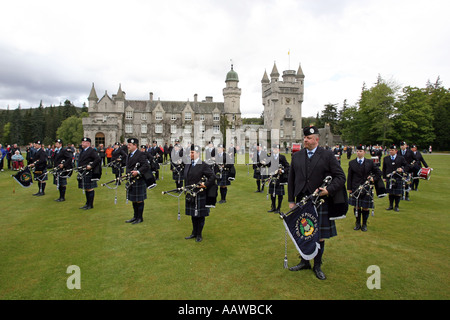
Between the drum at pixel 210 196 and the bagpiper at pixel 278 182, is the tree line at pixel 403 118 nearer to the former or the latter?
the bagpiper at pixel 278 182

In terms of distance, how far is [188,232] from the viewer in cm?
870

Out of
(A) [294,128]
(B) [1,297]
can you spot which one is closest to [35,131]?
(A) [294,128]

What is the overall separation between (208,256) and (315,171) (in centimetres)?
333

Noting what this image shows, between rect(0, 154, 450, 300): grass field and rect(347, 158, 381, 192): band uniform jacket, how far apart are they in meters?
1.52

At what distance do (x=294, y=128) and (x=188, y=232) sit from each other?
262 feet

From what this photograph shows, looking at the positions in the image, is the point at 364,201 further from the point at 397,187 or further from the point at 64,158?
the point at 64,158

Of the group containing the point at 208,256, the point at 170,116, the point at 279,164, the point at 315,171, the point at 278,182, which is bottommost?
the point at 208,256

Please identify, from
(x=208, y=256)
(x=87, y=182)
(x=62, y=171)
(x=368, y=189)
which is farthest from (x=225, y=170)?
(x=62, y=171)

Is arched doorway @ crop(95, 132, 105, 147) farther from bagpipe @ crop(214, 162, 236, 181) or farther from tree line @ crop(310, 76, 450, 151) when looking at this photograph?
tree line @ crop(310, 76, 450, 151)

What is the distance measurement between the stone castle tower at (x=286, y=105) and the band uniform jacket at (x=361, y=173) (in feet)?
244

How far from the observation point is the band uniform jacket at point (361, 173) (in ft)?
29.7

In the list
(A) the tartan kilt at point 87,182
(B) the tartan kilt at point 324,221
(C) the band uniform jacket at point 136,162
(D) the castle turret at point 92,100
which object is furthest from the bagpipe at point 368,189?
(D) the castle turret at point 92,100

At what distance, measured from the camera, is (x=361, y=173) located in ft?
30.2
